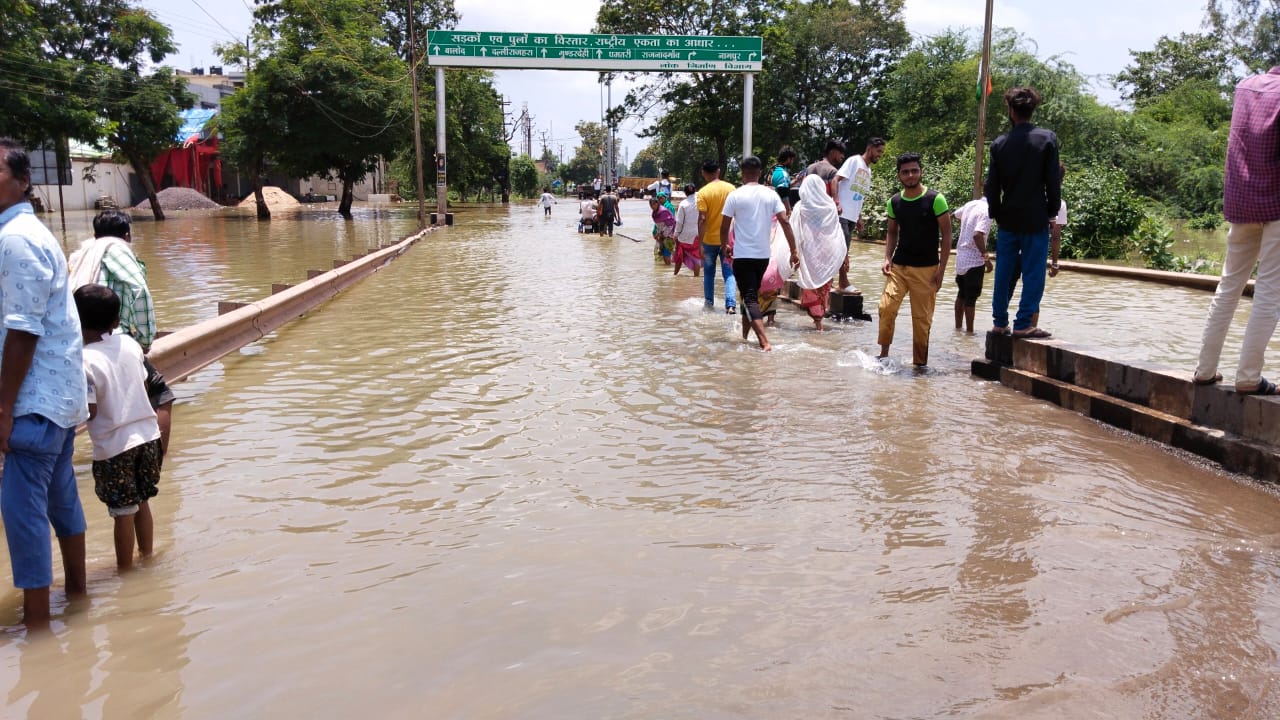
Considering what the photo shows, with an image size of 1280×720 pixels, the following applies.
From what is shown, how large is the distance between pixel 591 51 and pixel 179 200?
28.0 meters

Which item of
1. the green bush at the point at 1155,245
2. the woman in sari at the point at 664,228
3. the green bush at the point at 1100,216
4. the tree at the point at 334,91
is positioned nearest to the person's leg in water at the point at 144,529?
the woman in sari at the point at 664,228

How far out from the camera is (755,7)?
41250mm

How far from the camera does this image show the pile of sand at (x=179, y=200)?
4859 centimetres

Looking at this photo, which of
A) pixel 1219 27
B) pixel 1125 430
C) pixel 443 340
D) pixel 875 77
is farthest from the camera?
pixel 1219 27

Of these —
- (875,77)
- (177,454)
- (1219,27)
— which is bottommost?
(177,454)

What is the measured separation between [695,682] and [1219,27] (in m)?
61.1

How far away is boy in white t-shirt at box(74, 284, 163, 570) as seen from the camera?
371 cm

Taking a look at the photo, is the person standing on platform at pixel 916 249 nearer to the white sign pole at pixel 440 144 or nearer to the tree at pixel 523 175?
the white sign pole at pixel 440 144

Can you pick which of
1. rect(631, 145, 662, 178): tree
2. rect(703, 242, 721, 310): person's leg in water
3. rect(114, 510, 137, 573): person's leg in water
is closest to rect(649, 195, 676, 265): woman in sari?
rect(703, 242, 721, 310): person's leg in water

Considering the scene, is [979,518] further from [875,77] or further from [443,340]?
[875,77]

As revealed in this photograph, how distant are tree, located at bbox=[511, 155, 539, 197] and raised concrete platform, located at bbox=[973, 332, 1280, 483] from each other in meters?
85.8

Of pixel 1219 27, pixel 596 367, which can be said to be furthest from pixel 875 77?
pixel 596 367

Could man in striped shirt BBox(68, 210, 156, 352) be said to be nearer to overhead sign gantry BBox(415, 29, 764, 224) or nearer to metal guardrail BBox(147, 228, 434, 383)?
metal guardrail BBox(147, 228, 434, 383)

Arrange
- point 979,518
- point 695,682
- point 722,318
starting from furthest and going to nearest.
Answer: point 722,318
point 979,518
point 695,682
